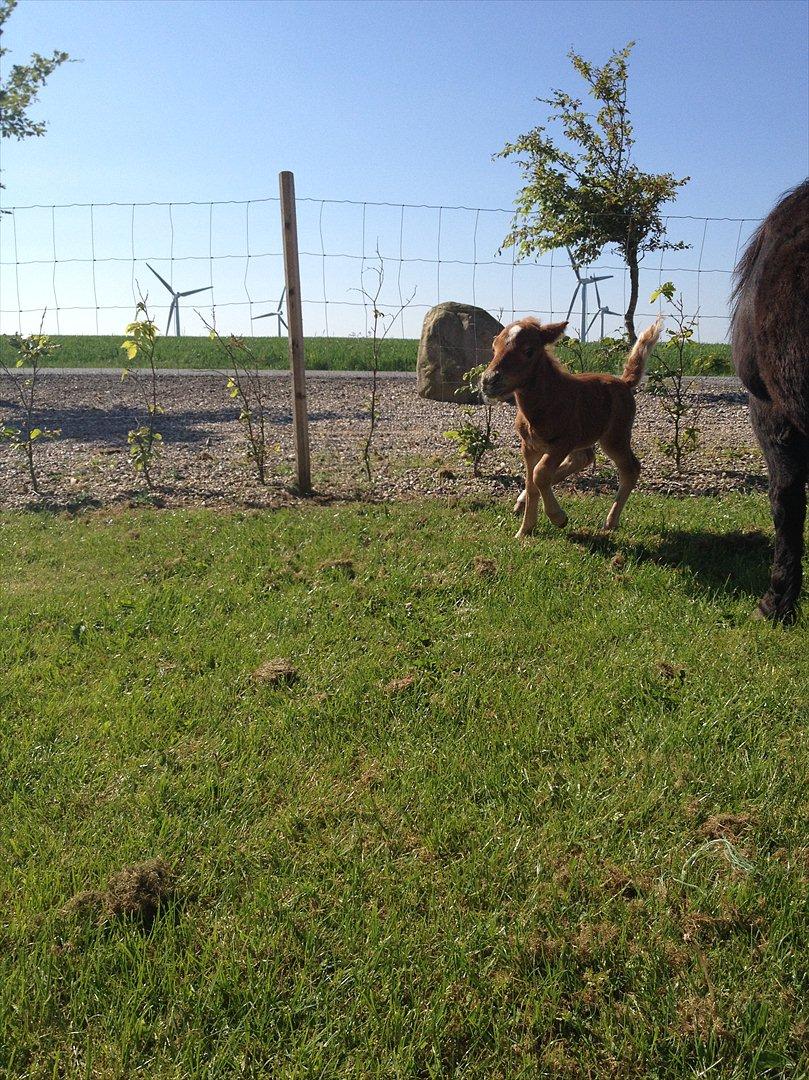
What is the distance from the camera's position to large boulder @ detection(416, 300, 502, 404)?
14227mm

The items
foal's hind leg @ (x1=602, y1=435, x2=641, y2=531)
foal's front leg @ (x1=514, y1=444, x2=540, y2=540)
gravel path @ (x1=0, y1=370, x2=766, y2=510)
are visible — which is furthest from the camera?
gravel path @ (x1=0, y1=370, x2=766, y2=510)

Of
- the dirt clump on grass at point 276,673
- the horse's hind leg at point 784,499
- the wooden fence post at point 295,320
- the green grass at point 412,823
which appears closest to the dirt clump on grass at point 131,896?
the green grass at point 412,823

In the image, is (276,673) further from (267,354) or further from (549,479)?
(267,354)

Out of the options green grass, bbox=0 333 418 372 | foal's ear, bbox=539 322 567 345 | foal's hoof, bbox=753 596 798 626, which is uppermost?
green grass, bbox=0 333 418 372

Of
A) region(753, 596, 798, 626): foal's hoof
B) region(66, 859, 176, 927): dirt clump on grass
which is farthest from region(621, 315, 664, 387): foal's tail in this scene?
region(66, 859, 176, 927): dirt clump on grass

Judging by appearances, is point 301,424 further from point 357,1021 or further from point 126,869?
point 357,1021

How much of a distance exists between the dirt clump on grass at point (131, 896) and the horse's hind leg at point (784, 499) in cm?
352

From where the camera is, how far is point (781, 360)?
4105mm

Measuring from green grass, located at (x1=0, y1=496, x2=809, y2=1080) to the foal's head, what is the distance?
4.13ft

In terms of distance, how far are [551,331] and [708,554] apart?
1.91m

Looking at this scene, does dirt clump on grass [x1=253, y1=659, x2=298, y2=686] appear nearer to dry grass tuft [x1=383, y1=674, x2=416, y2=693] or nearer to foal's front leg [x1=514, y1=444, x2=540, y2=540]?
dry grass tuft [x1=383, y1=674, x2=416, y2=693]

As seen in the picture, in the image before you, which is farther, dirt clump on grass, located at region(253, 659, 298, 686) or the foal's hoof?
the foal's hoof

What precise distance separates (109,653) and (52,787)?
4.45ft

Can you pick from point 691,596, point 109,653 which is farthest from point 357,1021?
point 691,596
